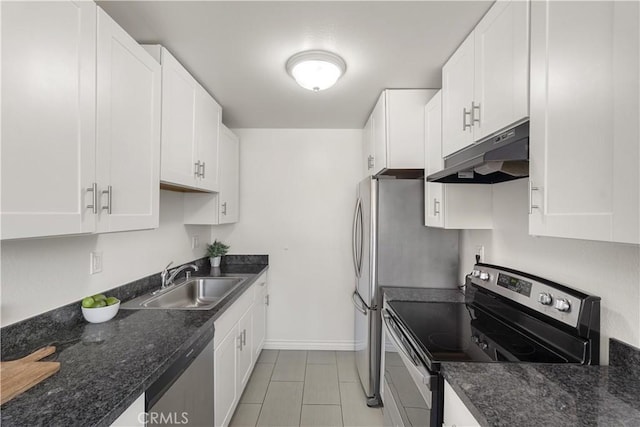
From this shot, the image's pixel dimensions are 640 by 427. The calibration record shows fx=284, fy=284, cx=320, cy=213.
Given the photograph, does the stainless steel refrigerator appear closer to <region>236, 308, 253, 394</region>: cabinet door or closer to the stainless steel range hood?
the stainless steel range hood

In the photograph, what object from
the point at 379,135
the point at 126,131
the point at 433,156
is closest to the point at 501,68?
the point at 433,156

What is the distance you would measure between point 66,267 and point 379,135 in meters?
2.13

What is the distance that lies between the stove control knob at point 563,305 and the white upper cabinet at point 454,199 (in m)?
0.68

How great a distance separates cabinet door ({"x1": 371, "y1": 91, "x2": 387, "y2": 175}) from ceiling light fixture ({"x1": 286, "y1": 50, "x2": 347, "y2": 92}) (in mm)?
493

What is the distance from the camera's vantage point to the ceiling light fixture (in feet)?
5.55

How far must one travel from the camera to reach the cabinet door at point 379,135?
7.13ft

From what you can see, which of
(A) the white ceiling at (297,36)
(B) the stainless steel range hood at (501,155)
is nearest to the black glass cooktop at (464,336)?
(B) the stainless steel range hood at (501,155)

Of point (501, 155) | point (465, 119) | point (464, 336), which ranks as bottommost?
point (464, 336)

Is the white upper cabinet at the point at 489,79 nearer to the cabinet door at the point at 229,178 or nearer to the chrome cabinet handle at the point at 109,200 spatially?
the chrome cabinet handle at the point at 109,200

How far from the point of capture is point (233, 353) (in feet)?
6.41

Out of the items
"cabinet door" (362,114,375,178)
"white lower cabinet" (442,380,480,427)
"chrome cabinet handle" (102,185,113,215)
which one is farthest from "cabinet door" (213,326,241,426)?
"cabinet door" (362,114,375,178)

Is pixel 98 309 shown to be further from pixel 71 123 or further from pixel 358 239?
pixel 358 239

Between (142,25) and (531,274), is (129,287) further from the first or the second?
(531,274)

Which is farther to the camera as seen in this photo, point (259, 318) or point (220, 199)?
point (259, 318)
